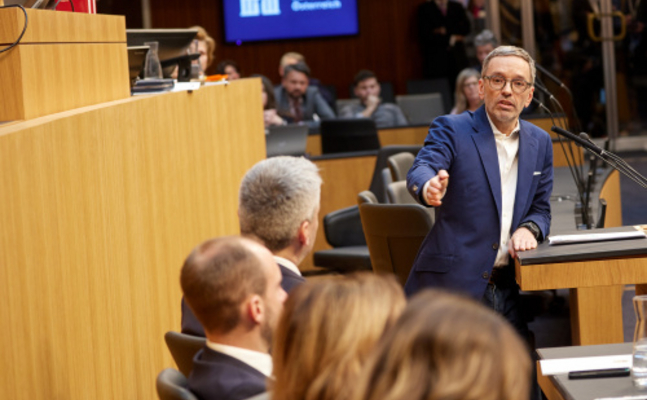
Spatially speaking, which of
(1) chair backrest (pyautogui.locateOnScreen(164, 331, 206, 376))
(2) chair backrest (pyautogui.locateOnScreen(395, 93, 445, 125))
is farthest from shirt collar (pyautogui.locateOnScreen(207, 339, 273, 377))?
(2) chair backrest (pyautogui.locateOnScreen(395, 93, 445, 125))

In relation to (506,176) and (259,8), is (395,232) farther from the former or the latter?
(259,8)

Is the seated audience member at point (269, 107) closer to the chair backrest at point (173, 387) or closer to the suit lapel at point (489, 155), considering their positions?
the suit lapel at point (489, 155)

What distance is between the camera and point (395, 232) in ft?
15.0

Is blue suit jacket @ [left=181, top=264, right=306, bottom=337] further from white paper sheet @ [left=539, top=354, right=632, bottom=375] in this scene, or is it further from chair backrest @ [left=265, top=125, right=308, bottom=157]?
chair backrest @ [left=265, top=125, right=308, bottom=157]

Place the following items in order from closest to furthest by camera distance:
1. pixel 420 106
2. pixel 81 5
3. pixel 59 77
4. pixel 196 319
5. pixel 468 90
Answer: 1. pixel 196 319
2. pixel 59 77
3. pixel 81 5
4. pixel 468 90
5. pixel 420 106

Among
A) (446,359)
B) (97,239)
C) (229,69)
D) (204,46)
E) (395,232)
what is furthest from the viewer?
(229,69)

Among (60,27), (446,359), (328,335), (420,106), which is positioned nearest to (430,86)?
(420,106)

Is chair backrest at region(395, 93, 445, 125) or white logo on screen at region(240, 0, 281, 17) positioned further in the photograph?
white logo on screen at region(240, 0, 281, 17)

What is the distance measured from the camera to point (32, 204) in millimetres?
2213

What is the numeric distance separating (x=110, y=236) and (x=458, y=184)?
1.30 metres

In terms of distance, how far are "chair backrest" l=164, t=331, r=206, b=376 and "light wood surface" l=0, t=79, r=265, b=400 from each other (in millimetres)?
246

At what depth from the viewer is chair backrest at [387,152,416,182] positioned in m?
6.11

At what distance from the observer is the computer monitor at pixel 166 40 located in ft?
16.3

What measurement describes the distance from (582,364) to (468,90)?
5022 millimetres
